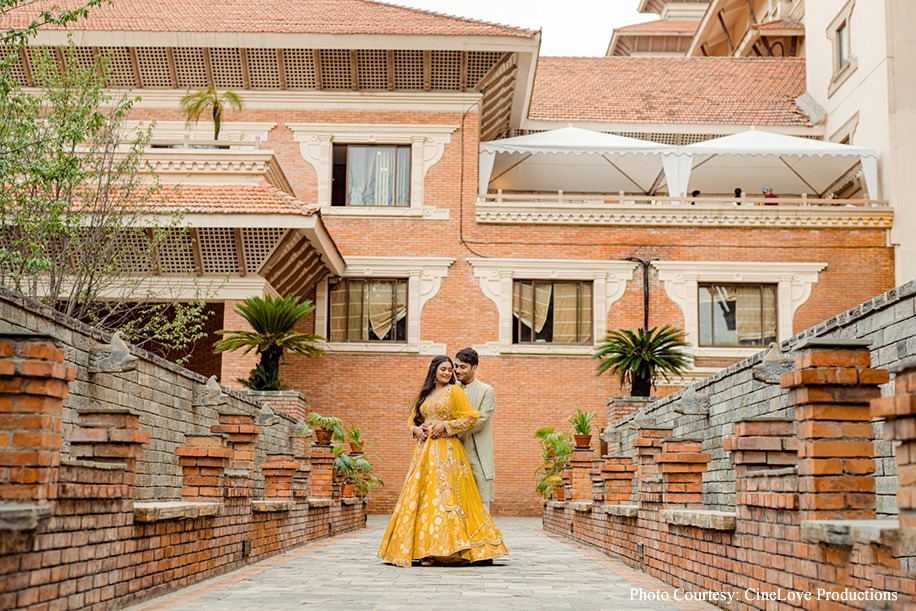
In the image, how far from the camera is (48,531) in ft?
15.8

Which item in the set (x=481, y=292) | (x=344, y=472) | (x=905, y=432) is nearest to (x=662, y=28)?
(x=481, y=292)

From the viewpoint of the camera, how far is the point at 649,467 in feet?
29.6

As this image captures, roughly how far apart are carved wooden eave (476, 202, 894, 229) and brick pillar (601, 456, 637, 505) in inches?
491

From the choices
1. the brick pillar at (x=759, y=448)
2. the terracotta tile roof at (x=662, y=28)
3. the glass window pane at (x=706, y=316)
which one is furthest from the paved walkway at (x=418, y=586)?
the terracotta tile roof at (x=662, y=28)

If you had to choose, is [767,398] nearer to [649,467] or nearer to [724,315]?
[649,467]

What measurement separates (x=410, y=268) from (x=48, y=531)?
60.2 feet

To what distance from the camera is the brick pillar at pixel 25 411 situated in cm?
449

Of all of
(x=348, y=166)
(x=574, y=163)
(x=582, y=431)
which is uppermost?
(x=574, y=163)

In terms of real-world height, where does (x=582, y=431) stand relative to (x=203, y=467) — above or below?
above

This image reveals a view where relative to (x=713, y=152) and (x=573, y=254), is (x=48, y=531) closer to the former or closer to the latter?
(x=573, y=254)

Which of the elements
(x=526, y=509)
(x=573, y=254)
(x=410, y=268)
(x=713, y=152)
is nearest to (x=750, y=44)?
(x=713, y=152)

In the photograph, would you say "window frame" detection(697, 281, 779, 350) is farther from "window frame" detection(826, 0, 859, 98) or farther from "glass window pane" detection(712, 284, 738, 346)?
"window frame" detection(826, 0, 859, 98)

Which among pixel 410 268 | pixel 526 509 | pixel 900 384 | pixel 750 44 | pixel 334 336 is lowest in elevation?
pixel 526 509

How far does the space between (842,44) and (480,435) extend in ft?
74.1
